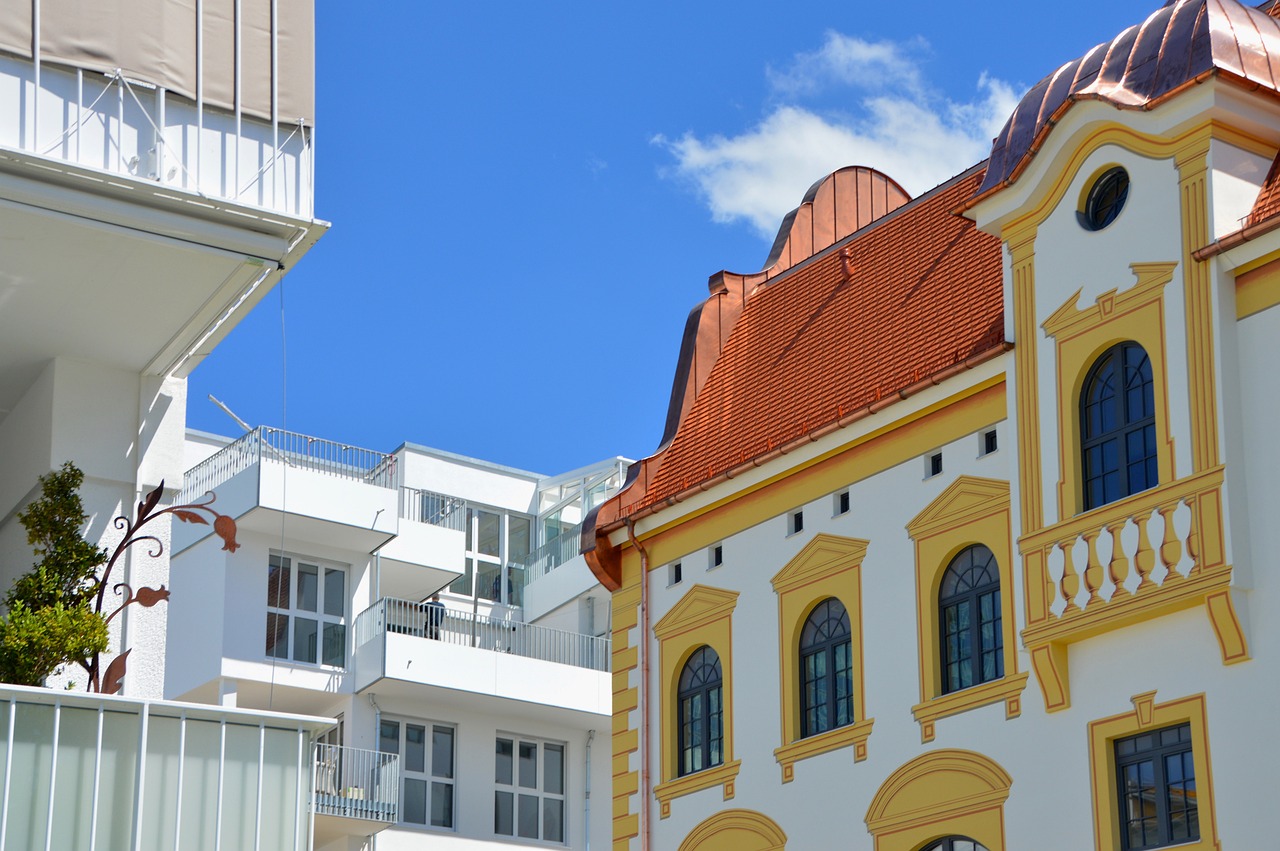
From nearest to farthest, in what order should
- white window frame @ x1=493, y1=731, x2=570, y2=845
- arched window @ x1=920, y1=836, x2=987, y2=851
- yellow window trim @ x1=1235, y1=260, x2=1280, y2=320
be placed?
yellow window trim @ x1=1235, y1=260, x2=1280, y2=320 → arched window @ x1=920, y1=836, x2=987, y2=851 → white window frame @ x1=493, y1=731, x2=570, y2=845

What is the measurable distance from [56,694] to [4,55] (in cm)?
494

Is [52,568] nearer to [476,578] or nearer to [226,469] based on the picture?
[226,469]

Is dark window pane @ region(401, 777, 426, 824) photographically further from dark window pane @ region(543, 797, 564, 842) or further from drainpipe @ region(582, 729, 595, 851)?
drainpipe @ region(582, 729, 595, 851)

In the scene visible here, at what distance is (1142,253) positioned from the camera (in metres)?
20.8

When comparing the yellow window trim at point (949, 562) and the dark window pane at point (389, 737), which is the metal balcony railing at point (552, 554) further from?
the yellow window trim at point (949, 562)

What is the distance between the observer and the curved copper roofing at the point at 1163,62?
20719 mm

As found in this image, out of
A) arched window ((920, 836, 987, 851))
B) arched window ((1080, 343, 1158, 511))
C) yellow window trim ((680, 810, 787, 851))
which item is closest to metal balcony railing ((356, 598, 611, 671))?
yellow window trim ((680, 810, 787, 851))

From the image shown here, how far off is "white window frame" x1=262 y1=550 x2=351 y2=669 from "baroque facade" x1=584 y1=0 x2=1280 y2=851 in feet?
37.5

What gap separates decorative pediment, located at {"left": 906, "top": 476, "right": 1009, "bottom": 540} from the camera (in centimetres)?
2238

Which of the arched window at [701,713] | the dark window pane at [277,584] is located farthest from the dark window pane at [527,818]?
the arched window at [701,713]

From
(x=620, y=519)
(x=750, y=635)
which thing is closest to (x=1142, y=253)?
(x=750, y=635)

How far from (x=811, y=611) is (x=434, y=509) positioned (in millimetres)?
19946

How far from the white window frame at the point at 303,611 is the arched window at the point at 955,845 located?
18129 millimetres

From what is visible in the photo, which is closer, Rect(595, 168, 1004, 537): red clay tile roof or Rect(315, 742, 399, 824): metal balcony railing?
Rect(595, 168, 1004, 537): red clay tile roof
